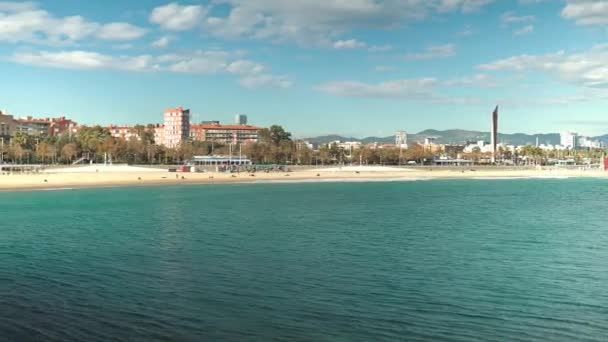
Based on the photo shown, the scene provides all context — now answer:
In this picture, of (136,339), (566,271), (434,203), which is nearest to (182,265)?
(136,339)

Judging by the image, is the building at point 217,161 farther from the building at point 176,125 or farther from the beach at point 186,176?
the building at point 176,125

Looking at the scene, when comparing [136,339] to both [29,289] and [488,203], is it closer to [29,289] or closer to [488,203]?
[29,289]

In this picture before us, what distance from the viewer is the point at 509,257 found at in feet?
64.1

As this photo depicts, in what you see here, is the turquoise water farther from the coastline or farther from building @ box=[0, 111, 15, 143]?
building @ box=[0, 111, 15, 143]

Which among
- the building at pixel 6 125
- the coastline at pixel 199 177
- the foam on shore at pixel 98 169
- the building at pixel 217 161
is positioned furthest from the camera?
the building at pixel 6 125

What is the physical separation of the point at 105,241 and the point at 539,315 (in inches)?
652

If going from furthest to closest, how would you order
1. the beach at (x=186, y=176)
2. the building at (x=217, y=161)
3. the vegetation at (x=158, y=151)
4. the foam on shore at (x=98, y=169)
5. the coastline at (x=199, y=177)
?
the building at (x=217, y=161) < the vegetation at (x=158, y=151) < the foam on shore at (x=98, y=169) < the beach at (x=186, y=176) < the coastline at (x=199, y=177)

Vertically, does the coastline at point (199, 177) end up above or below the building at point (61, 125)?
below

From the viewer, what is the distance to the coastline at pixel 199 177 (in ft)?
212

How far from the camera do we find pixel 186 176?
3066 inches

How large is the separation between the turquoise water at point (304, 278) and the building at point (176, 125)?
158639 mm

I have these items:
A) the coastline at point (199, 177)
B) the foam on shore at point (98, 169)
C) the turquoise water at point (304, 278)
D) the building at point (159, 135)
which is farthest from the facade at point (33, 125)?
the turquoise water at point (304, 278)

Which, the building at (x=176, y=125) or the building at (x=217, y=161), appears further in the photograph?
the building at (x=176, y=125)

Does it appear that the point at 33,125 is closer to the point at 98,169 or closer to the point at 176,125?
the point at 176,125
